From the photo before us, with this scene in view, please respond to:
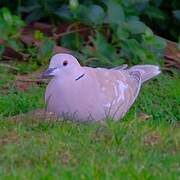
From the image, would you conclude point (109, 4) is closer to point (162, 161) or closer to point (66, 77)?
A: point (66, 77)

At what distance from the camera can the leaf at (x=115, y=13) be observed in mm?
7836

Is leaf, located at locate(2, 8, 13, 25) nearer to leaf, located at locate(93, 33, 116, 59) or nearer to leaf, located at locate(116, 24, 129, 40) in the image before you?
leaf, located at locate(93, 33, 116, 59)

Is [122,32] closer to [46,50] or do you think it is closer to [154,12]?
[46,50]

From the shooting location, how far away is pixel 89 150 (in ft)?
16.1

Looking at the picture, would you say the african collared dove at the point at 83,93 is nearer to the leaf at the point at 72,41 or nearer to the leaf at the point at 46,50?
the leaf at the point at 46,50

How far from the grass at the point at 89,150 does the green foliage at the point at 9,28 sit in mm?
1968

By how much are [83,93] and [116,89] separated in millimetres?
359

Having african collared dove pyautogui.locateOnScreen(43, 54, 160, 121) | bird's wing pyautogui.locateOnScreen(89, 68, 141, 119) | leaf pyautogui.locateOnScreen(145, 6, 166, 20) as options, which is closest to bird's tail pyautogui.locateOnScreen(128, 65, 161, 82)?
bird's wing pyautogui.locateOnScreen(89, 68, 141, 119)

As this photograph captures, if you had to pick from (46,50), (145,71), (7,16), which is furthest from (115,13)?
(145,71)

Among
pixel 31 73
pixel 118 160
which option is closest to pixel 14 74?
pixel 31 73

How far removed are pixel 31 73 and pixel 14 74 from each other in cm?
16

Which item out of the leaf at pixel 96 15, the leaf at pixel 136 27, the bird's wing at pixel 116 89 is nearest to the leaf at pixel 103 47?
the leaf at pixel 96 15

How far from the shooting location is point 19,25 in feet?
25.9

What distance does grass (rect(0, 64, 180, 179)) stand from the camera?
→ 4473mm
